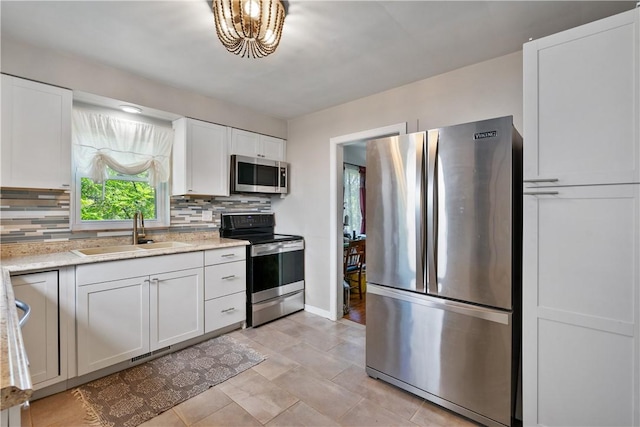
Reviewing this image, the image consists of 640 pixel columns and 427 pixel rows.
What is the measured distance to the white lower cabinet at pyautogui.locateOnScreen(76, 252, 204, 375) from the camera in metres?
2.08

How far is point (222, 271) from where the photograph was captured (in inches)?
114

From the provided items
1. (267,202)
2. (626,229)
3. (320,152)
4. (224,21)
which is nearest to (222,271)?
(267,202)

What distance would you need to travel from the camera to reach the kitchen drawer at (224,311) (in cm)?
279

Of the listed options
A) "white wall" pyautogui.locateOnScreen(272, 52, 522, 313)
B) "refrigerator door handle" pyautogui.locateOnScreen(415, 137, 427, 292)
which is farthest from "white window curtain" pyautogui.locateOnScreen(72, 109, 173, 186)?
"refrigerator door handle" pyautogui.locateOnScreen(415, 137, 427, 292)

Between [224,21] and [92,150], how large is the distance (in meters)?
1.78

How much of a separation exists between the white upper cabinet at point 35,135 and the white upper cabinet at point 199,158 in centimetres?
89

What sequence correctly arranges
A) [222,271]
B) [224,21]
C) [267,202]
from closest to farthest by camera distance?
[224,21] → [222,271] → [267,202]

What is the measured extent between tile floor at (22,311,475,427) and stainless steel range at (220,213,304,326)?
67 cm

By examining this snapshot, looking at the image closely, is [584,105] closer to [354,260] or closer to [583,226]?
[583,226]

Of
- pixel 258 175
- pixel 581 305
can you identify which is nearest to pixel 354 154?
pixel 258 175

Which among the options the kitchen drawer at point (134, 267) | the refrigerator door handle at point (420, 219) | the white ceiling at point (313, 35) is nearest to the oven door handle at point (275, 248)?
the kitchen drawer at point (134, 267)

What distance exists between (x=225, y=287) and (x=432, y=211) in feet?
6.86

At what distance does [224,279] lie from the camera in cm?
292

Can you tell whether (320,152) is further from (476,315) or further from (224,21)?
(476,315)
